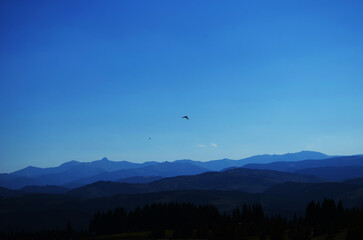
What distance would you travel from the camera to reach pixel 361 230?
97.0m

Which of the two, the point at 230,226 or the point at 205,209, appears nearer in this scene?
the point at 230,226

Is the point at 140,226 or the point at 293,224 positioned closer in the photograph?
the point at 293,224

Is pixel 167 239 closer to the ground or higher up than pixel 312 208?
closer to the ground

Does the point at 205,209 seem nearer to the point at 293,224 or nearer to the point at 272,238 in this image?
the point at 293,224

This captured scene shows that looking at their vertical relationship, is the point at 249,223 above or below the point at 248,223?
above

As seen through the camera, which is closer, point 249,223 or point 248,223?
point 249,223

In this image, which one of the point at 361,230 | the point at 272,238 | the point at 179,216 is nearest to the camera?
the point at 361,230

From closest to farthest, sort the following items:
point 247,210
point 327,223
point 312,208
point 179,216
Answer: point 327,223 < point 312,208 < point 247,210 < point 179,216

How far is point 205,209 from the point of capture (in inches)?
7156

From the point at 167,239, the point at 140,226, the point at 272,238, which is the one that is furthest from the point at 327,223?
the point at 140,226

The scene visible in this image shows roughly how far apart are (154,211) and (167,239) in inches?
1820

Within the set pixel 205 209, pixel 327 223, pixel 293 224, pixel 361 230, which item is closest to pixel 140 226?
pixel 205 209

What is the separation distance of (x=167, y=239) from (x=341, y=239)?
2694 inches

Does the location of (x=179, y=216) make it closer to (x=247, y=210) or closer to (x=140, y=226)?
(x=140, y=226)
